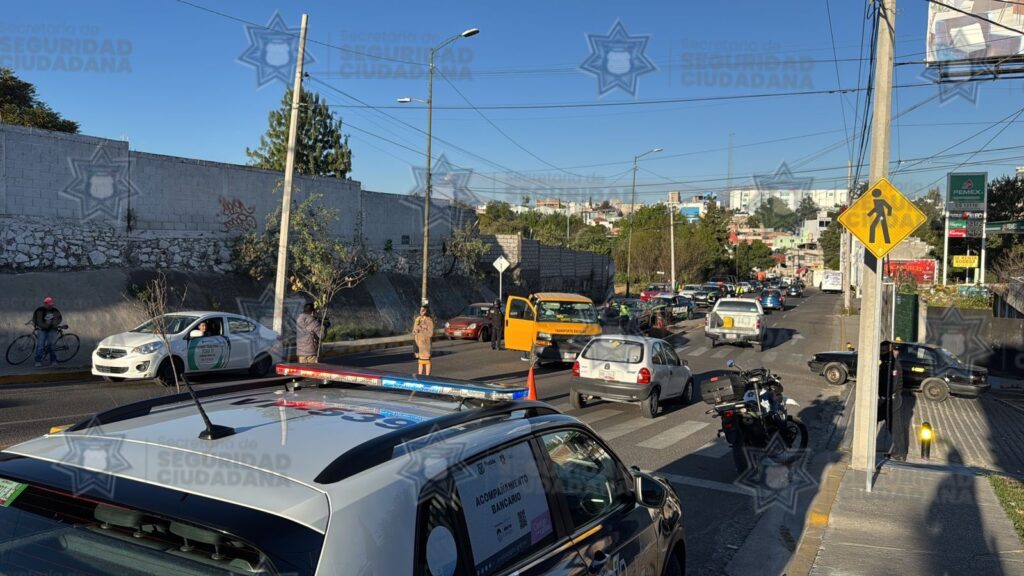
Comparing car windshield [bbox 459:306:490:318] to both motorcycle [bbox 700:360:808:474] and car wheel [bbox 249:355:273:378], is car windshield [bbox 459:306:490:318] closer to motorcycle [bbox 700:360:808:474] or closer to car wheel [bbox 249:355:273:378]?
car wheel [bbox 249:355:273:378]

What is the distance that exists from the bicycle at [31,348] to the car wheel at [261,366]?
4139mm

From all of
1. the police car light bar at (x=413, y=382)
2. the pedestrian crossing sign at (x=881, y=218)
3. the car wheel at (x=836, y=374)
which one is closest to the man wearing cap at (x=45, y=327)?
the police car light bar at (x=413, y=382)

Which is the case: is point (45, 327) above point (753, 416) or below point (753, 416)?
above

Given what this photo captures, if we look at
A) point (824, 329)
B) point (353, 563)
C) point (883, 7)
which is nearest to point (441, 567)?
point (353, 563)

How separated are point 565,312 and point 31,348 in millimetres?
13232

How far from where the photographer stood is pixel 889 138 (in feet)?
29.7

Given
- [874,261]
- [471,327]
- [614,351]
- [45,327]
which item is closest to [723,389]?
[874,261]

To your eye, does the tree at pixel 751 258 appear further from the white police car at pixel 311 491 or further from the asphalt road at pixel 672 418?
the white police car at pixel 311 491

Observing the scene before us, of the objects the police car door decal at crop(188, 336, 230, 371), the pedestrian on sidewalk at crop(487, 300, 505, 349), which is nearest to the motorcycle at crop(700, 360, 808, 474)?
the police car door decal at crop(188, 336, 230, 371)

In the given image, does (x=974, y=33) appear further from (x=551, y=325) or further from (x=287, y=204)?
(x=287, y=204)

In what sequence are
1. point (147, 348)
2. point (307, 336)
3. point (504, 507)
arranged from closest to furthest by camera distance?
point (504, 507) < point (307, 336) < point (147, 348)

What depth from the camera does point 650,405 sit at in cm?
1349

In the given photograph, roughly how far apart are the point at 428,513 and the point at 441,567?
7.2 inches

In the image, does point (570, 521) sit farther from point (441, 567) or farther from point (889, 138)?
point (889, 138)
